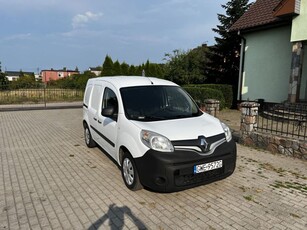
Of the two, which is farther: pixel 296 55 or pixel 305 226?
pixel 296 55

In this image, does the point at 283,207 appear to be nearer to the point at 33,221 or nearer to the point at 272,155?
the point at 272,155

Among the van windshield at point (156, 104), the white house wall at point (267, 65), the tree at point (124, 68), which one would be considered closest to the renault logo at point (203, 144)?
the van windshield at point (156, 104)

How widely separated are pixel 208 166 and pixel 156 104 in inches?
59.9

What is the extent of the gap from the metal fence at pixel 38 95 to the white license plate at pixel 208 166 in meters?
17.6

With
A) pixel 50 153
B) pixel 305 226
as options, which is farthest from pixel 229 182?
pixel 50 153

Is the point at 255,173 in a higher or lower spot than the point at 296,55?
lower

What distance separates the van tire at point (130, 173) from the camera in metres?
3.75

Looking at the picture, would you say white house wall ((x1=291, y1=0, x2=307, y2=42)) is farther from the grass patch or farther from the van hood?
the van hood

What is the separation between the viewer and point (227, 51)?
18.5 meters

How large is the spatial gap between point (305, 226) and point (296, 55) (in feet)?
30.9

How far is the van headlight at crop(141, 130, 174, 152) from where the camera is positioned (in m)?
3.45

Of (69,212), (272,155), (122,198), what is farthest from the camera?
(272,155)

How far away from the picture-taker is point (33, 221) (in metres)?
3.11

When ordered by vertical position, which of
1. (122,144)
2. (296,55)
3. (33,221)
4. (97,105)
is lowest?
(33,221)
